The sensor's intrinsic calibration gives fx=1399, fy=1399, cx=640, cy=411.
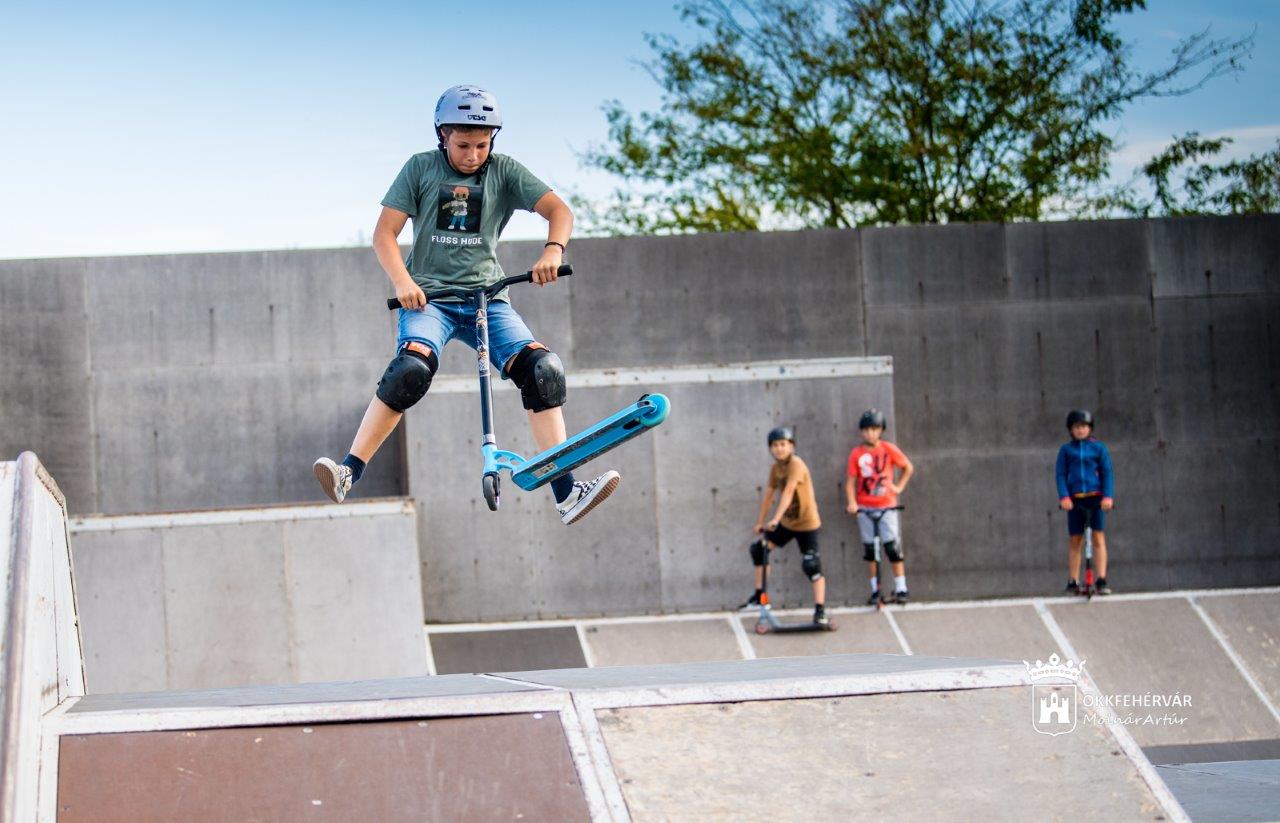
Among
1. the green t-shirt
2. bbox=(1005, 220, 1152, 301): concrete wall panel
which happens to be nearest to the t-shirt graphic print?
the green t-shirt

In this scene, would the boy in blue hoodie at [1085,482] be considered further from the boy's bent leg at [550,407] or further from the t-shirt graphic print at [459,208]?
the t-shirt graphic print at [459,208]

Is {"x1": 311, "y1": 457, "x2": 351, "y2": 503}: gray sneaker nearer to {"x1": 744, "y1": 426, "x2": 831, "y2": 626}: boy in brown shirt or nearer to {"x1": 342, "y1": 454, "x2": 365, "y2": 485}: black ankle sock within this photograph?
{"x1": 342, "y1": 454, "x2": 365, "y2": 485}: black ankle sock

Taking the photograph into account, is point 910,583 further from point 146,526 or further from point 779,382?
point 146,526

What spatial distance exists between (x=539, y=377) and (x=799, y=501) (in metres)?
6.20

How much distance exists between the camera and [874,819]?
14.3ft

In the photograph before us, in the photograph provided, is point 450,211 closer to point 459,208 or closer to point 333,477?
point 459,208

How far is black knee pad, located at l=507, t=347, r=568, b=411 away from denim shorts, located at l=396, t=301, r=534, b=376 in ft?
0.20

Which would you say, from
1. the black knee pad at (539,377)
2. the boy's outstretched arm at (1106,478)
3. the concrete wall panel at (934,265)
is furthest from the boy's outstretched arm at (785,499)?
the black knee pad at (539,377)

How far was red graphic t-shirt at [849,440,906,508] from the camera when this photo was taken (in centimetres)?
1256

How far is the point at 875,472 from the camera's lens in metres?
12.6

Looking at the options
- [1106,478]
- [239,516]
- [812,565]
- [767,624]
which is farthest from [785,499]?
[239,516]

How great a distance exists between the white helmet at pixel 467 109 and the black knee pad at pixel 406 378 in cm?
103

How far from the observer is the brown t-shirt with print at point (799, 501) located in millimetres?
12086

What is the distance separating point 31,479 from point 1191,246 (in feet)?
39.5
